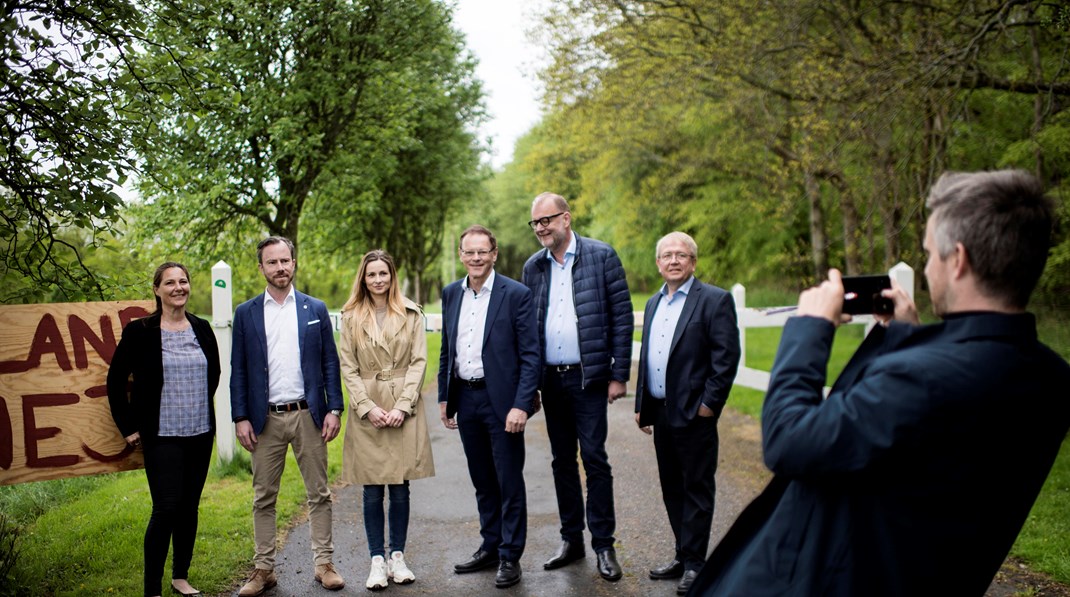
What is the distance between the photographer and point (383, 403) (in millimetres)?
5160

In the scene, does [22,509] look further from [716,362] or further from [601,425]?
[716,362]

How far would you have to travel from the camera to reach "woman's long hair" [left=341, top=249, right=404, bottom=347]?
5.21 meters

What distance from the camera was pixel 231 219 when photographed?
15023 mm

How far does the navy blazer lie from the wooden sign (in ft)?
2.31

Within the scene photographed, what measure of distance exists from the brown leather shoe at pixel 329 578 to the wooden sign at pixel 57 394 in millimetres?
1292

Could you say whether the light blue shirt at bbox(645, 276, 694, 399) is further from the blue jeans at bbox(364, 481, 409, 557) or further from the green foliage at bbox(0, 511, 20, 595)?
the green foliage at bbox(0, 511, 20, 595)

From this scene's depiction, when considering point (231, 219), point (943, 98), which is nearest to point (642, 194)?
point (231, 219)

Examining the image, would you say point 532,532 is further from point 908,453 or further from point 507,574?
point 908,453

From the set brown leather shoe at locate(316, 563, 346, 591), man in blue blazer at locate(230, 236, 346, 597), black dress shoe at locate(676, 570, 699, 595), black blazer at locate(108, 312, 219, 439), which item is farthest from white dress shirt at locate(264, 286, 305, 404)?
black dress shoe at locate(676, 570, 699, 595)

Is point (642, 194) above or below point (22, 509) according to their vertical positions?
above

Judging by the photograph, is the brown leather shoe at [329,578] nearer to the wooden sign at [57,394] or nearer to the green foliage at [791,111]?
the wooden sign at [57,394]

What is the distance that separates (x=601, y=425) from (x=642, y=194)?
19.8 meters

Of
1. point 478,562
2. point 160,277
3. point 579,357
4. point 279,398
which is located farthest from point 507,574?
point 160,277

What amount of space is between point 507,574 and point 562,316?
167 cm
